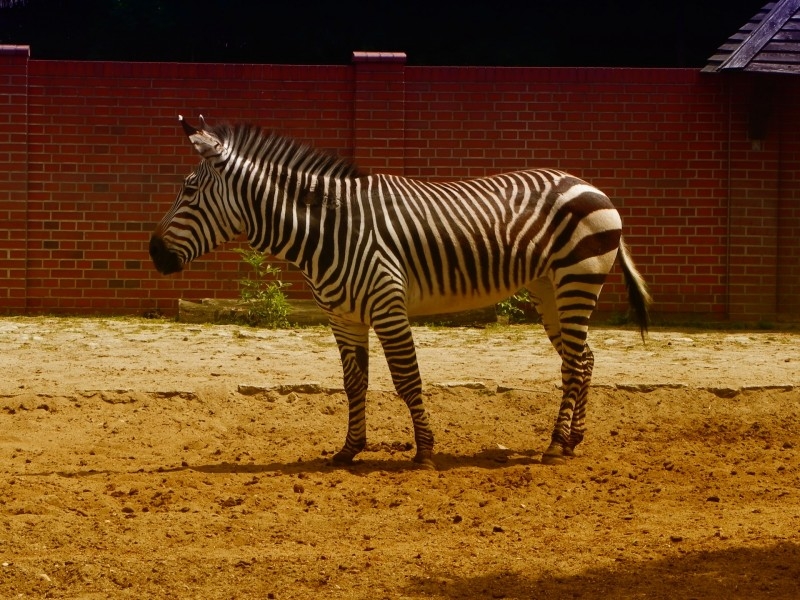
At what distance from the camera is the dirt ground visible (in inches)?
187

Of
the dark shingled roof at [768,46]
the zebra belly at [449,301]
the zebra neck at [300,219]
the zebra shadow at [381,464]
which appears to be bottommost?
the zebra shadow at [381,464]

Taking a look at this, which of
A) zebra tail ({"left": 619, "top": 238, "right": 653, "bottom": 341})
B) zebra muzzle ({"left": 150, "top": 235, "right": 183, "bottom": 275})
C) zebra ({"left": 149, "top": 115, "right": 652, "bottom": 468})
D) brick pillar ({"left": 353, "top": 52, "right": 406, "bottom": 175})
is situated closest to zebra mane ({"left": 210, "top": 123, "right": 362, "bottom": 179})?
zebra ({"left": 149, "top": 115, "right": 652, "bottom": 468})

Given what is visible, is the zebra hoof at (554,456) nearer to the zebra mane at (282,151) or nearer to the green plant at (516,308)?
the zebra mane at (282,151)

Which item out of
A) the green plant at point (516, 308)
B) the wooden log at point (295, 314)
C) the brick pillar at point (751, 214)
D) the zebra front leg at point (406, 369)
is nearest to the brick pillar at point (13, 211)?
the wooden log at point (295, 314)

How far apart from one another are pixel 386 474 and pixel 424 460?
0.97ft

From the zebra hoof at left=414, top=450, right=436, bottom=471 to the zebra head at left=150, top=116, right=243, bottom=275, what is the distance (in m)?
1.71

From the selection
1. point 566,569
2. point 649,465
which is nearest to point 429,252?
point 649,465

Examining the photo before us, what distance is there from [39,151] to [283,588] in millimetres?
9160

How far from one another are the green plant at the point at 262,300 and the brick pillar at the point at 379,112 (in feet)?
5.11

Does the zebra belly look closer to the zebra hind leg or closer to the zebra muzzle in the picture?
the zebra hind leg

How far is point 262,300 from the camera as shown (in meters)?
11.8

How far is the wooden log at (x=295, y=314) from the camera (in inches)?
468

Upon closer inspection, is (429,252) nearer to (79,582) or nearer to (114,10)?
(79,582)

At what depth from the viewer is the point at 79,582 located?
464 cm
